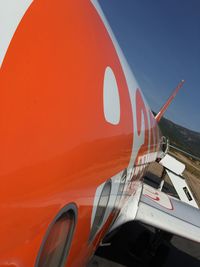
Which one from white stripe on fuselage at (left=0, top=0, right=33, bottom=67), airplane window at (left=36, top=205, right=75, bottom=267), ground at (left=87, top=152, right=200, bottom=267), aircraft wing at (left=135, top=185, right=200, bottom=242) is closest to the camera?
white stripe on fuselage at (left=0, top=0, right=33, bottom=67)

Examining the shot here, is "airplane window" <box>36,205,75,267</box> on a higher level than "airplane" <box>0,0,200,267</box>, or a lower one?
lower

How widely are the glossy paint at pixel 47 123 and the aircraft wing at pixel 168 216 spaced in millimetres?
4061

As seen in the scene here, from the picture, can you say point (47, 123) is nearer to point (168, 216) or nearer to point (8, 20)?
point (8, 20)

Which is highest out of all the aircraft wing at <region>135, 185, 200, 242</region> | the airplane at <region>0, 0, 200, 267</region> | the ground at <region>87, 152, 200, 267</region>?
the airplane at <region>0, 0, 200, 267</region>

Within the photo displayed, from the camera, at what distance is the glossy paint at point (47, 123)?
1.47m

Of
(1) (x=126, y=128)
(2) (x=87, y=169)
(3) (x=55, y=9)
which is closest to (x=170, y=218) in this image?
(1) (x=126, y=128)

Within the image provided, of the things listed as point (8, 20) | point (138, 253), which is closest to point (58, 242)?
point (8, 20)

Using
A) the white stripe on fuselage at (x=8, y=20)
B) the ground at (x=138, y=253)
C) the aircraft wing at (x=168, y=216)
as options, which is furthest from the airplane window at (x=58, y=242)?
the ground at (x=138, y=253)

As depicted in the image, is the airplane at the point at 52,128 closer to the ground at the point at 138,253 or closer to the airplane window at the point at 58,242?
the airplane window at the point at 58,242

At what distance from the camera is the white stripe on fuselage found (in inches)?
55.9

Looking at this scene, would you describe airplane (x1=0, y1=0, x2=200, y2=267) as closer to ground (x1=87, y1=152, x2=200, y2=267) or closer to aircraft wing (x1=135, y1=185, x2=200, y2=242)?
aircraft wing (x1=135, y1=185, x2=200, y2=242)

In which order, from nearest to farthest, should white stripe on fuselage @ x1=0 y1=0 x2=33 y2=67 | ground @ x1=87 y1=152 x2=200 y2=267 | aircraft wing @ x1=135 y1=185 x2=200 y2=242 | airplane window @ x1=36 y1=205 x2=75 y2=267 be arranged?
white stripe on fuselage @ x1=0 y1=0 x2=33 y2=67, airplane window @ x1=36 y1=205 x2=75 y2=267, aircraft wing @ x1=135 y1=185 x2=200 y2=242, ground @ x1=87 y1=152 x2=200 y2=267

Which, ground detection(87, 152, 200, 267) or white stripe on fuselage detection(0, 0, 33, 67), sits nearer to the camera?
white stripe on fuselage detection(0, 0, 33, 67)

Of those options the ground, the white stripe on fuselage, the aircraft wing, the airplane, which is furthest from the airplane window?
the ground
